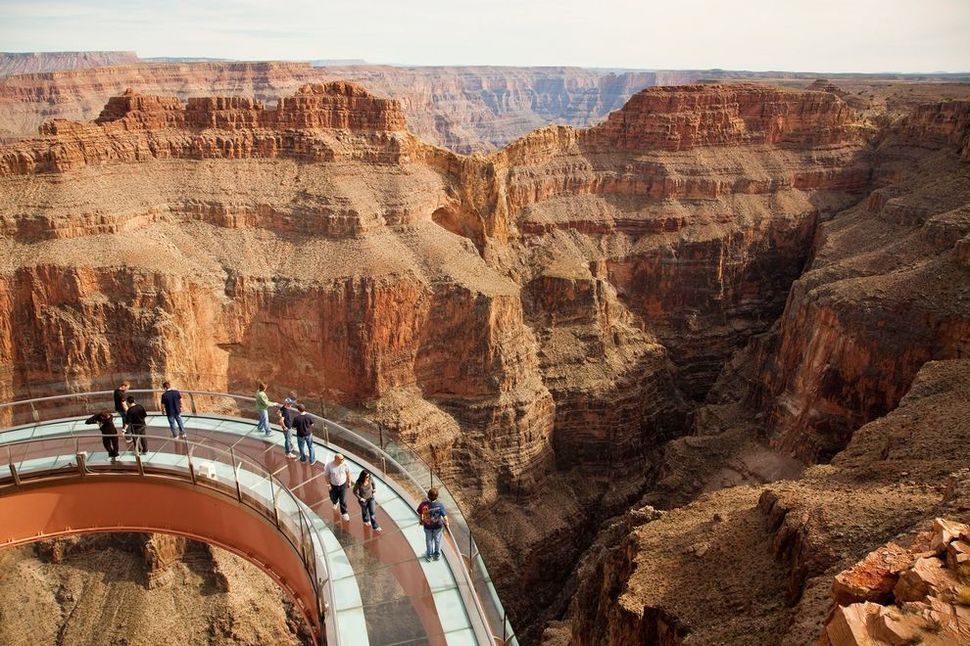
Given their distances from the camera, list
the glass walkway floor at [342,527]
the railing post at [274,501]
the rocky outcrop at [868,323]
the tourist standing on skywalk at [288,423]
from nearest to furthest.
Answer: the glass walkway floor at [342,527] → the railing post at [274,501] → the tourist standing on skywalk at [288,423] → the rocky outcrop at [868,323]

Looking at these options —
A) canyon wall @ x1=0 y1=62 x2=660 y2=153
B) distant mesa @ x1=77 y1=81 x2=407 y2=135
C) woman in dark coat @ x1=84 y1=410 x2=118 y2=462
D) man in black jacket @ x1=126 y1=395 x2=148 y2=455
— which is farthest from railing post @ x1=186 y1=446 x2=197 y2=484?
canyon wall @ x1=0 y1=62 x2=660 y2=153

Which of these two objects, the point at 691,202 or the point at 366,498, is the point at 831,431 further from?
the point at 366,498

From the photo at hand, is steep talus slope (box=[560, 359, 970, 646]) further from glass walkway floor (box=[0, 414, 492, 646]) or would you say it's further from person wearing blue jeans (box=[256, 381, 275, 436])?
person wearing blue jeans (box=[256, 381, 275, 436])

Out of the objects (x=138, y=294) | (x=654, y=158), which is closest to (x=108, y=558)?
(x=138, y=294)

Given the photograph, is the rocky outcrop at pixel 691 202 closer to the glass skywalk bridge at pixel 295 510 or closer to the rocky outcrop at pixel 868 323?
the rocky outcrop at pixel 868 323

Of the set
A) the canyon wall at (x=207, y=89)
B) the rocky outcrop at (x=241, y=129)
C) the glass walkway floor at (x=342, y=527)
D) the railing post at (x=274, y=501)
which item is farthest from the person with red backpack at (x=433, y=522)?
the canyon wall at (x=207, y=89)

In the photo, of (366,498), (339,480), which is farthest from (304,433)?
(366,498)
